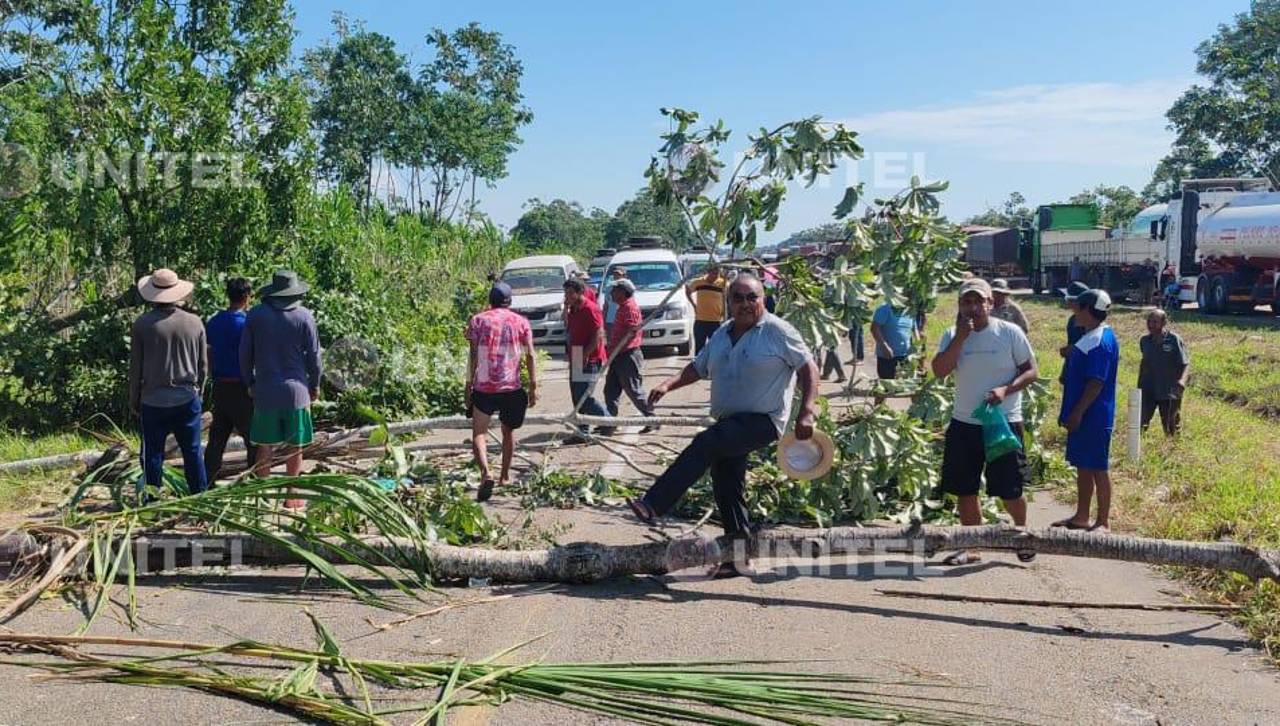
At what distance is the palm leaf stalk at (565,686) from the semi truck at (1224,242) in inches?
995

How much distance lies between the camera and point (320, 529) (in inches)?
237

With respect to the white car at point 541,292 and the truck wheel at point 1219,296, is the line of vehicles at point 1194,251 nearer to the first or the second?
the truck wheel at point 1219,296

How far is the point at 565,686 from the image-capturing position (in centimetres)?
466

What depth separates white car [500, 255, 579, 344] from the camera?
20734 millimetres

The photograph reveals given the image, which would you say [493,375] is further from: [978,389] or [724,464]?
[978,389]

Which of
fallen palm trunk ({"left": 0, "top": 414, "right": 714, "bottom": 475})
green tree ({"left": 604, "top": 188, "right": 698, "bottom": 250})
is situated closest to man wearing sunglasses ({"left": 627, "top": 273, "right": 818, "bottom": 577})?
fallen palm trunk ({"left": 0, "top": 414, "right": 714, "bottom": 475})

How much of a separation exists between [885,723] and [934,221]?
14.5 ft

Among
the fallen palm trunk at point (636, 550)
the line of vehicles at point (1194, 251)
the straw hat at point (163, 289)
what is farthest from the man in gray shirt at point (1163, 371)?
A: the line of vehicles at point (1194, 251)

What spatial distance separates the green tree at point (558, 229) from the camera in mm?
69750

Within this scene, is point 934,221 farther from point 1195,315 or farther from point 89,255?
point 1195,315

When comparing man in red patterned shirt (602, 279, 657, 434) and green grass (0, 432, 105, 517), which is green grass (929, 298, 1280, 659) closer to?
man in red patterned shirt (602, 279, 657, 434)

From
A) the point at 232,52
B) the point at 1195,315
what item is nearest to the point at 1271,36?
the point at 1195,315

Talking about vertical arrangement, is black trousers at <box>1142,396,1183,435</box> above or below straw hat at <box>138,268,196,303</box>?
below

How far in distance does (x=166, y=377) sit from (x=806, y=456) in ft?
13.8
